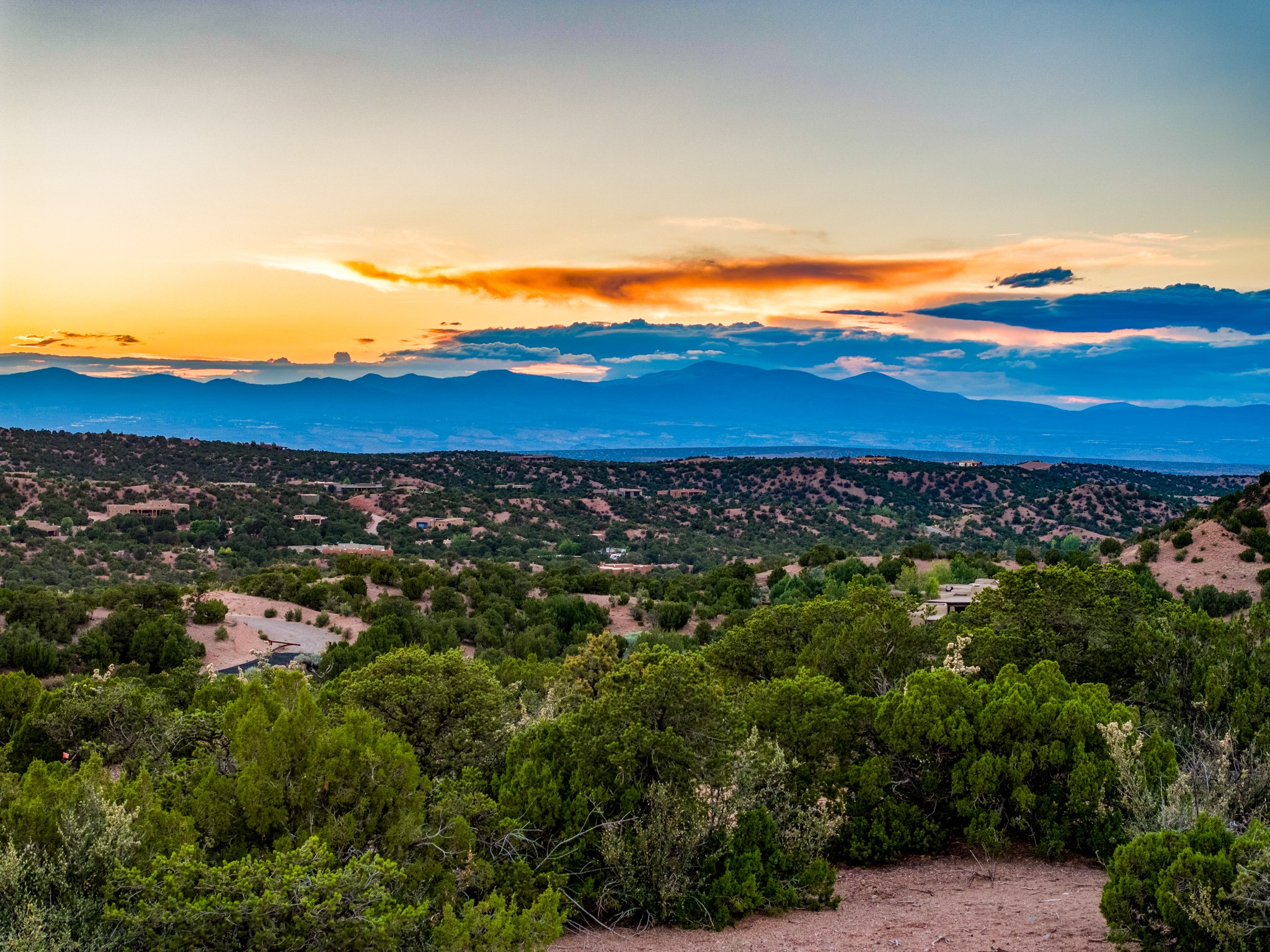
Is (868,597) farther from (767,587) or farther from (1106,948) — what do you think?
(767,587)

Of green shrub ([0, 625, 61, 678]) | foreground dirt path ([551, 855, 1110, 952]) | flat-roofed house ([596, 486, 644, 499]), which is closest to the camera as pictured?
foreground dirt path ([551, 855, 1110, 952])

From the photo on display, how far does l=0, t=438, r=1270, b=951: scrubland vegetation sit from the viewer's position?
8.25 m

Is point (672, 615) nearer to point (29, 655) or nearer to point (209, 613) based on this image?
point (209, 613)

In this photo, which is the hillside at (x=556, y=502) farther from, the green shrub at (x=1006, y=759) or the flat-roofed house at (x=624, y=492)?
the green shrub at (x=1006, y=759)

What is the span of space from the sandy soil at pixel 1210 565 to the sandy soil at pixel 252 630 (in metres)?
29.3

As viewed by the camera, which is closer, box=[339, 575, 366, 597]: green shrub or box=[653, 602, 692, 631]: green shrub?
box=[339, 575, 366, 597]: green shrub

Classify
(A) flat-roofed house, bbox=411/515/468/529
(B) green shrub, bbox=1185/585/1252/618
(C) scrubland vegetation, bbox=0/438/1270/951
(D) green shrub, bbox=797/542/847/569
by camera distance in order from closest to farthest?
(C) scrubland vegetation, bbox=0/438/1270/951 < (B) green shrub, bbox=1185/585/1252/618 < (D) green shrub, bbox=797/542/847/569 < (A) flat-roofed house, bbox=411/515/468/529

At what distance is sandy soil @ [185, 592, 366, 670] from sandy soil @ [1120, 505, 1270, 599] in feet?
96.0

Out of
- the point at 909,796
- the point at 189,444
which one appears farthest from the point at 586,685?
the point at 189,444

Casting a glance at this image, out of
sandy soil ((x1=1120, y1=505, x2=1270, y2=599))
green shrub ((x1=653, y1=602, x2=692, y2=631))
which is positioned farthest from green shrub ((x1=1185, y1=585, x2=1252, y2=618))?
green shrub ((x1=653, y1=602, x2=692, y2=631))

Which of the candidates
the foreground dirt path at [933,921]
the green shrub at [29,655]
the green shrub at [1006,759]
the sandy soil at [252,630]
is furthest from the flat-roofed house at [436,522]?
the foreground dirt path at [933,921]

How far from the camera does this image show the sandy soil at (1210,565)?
36625mm

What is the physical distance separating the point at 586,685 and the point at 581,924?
6.66 meters

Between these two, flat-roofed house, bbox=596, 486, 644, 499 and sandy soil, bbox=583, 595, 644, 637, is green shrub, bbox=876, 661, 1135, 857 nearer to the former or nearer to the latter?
sandy soil, bbox=583, 595, 644, 637
